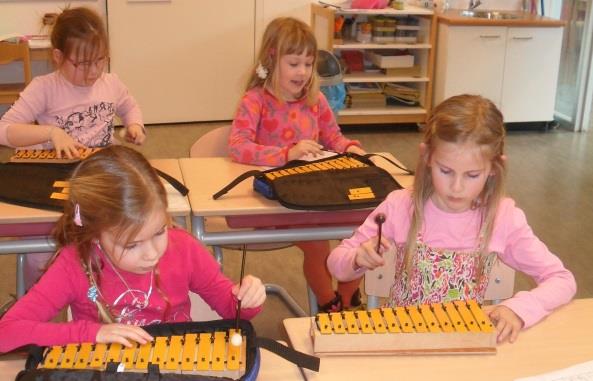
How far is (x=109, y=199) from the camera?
1.55m

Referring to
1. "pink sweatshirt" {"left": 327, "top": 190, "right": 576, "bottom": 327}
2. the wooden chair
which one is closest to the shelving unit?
the wooden chair

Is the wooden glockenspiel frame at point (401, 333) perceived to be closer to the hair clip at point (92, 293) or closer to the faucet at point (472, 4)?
the hair clip at point (92, 293)

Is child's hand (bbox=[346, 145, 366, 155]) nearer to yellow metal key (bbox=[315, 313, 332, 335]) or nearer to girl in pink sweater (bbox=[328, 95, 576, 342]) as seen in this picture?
girl in pink sweater (bbox=[328, 95, 576, 342])

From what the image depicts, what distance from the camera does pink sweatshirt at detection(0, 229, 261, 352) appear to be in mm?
1538

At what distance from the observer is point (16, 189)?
2.26 meters

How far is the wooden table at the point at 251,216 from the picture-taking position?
7.37ft

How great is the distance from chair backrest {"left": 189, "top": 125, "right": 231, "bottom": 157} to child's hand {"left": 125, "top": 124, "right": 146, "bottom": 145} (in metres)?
0.20

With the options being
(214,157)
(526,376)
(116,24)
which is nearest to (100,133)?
(214,157)

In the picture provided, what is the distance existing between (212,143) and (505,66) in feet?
11.7

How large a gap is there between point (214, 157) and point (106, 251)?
1.25 metres

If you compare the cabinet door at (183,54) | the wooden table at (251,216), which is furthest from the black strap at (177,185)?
the cabinet door at (183,54)

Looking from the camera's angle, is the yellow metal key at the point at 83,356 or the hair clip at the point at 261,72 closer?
the yellow metal key at the point at 83,356

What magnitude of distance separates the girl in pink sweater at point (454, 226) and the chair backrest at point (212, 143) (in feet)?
3.63

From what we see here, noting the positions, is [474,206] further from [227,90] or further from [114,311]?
[227,90]
